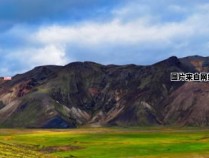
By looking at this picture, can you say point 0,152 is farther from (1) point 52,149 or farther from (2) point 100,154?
(1) point 52,149

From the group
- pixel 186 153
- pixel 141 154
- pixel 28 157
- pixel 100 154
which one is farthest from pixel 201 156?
pixel 28 157

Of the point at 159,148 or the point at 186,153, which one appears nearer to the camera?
the point at 186,153

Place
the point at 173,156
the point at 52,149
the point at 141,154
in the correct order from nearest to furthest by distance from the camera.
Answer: the point at 173,156
the point at 141,154
the point at 52,149

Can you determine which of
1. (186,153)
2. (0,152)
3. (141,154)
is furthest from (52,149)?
(0,152)

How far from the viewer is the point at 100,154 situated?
123m

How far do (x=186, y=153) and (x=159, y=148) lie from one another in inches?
785

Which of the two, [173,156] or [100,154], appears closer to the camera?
[173,156]

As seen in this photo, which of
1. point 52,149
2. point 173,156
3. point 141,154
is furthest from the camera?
point 52,149

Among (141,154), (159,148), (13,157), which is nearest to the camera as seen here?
(13,157)

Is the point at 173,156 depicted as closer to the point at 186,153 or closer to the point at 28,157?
the point at 186,153

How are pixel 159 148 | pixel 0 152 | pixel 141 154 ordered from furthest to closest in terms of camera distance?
pixel 159 148 → pixel 141 154 → pixel 0 152

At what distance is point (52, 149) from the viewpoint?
148375mm

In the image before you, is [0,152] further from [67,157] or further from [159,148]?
[159,148]

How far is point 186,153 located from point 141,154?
10717mm
